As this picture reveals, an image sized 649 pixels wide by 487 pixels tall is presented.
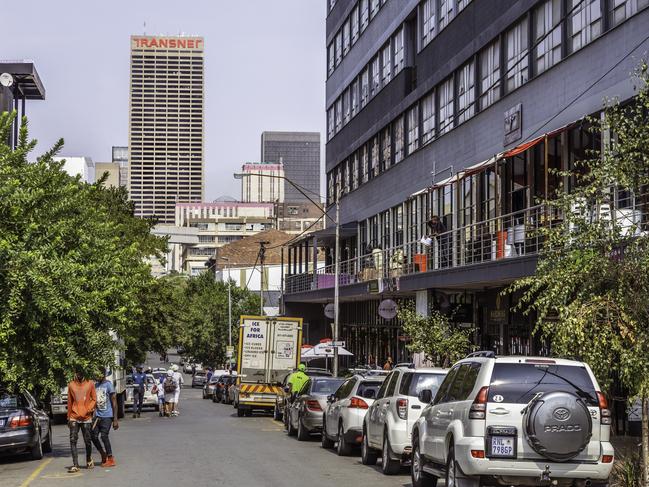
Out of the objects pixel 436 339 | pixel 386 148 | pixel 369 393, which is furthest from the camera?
pixel 386 148

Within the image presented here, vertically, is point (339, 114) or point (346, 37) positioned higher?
point (346, 37)

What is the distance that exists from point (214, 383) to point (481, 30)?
3135 centimetres

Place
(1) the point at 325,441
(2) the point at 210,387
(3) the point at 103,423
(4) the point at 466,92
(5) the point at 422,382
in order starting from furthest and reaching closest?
(2) the point at 210,387, (4) the point at 466,92, (1) the point at 325,441, (3) the point at 103,423, (5) the point at 422,382

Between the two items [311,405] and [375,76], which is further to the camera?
[375,76]

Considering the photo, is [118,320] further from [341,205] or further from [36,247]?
[341,205]

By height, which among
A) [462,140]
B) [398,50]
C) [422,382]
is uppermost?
[398,50]

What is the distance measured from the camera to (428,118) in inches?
1695

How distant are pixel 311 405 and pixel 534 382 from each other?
13490mm

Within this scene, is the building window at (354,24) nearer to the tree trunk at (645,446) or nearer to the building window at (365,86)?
the building window at (365,86)

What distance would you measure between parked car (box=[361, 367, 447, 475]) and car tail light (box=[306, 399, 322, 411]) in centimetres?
637

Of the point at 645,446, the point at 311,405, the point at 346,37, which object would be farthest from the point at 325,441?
the point at 346,37

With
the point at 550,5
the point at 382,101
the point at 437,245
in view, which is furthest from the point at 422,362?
the point at 382,101

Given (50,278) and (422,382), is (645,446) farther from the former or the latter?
(50,278)

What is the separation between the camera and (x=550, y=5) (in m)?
30.3
